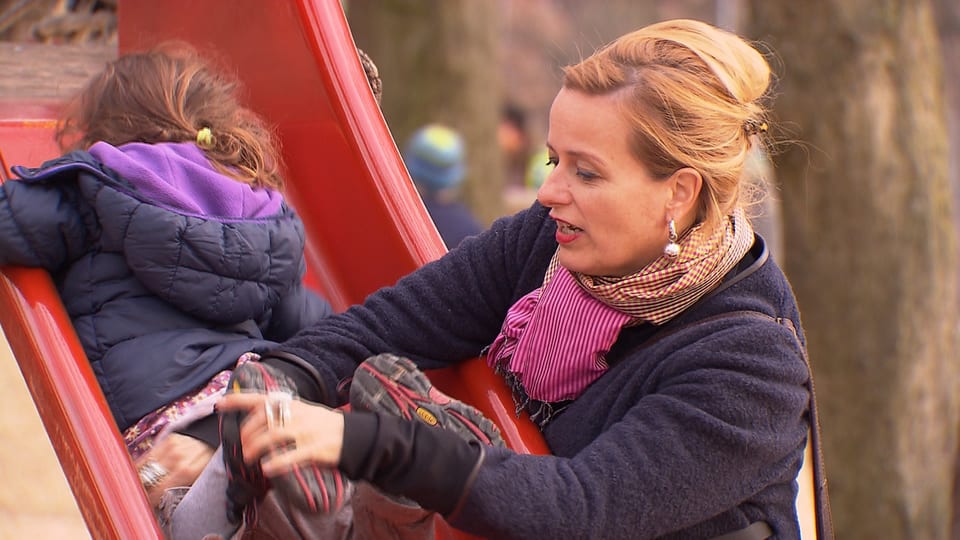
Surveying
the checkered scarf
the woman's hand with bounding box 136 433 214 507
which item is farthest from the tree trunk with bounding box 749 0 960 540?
the woman's hand with bounding box 136 433 214 507

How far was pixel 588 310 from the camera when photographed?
1.92 metres

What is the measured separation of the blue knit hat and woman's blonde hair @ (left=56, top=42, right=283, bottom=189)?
10.4ft

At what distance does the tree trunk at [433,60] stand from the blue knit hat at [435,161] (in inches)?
29.8

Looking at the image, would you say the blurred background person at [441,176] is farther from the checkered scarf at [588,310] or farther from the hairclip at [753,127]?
the hairclip at [753,127]

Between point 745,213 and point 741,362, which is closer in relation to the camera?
point 741,362

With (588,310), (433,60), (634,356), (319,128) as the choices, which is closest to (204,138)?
(319,128)

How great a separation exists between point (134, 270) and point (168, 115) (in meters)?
0.36

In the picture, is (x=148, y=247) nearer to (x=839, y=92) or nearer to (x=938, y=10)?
(x=839, y=92)

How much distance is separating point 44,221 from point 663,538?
1139 mm

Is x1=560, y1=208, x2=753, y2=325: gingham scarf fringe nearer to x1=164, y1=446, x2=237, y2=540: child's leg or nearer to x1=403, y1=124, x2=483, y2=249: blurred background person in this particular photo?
x1=164, y1=446, x2=237, y2=540: child's leg

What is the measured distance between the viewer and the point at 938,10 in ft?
49.9

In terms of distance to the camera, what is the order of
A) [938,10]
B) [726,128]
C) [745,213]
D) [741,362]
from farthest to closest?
1. [938,10]
2. [745,213]
3. [726,128]
4. [741,362]

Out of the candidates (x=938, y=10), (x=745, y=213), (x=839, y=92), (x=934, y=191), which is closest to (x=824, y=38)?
(x=839, y=92)

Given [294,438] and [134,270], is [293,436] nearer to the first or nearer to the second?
[294,438]
